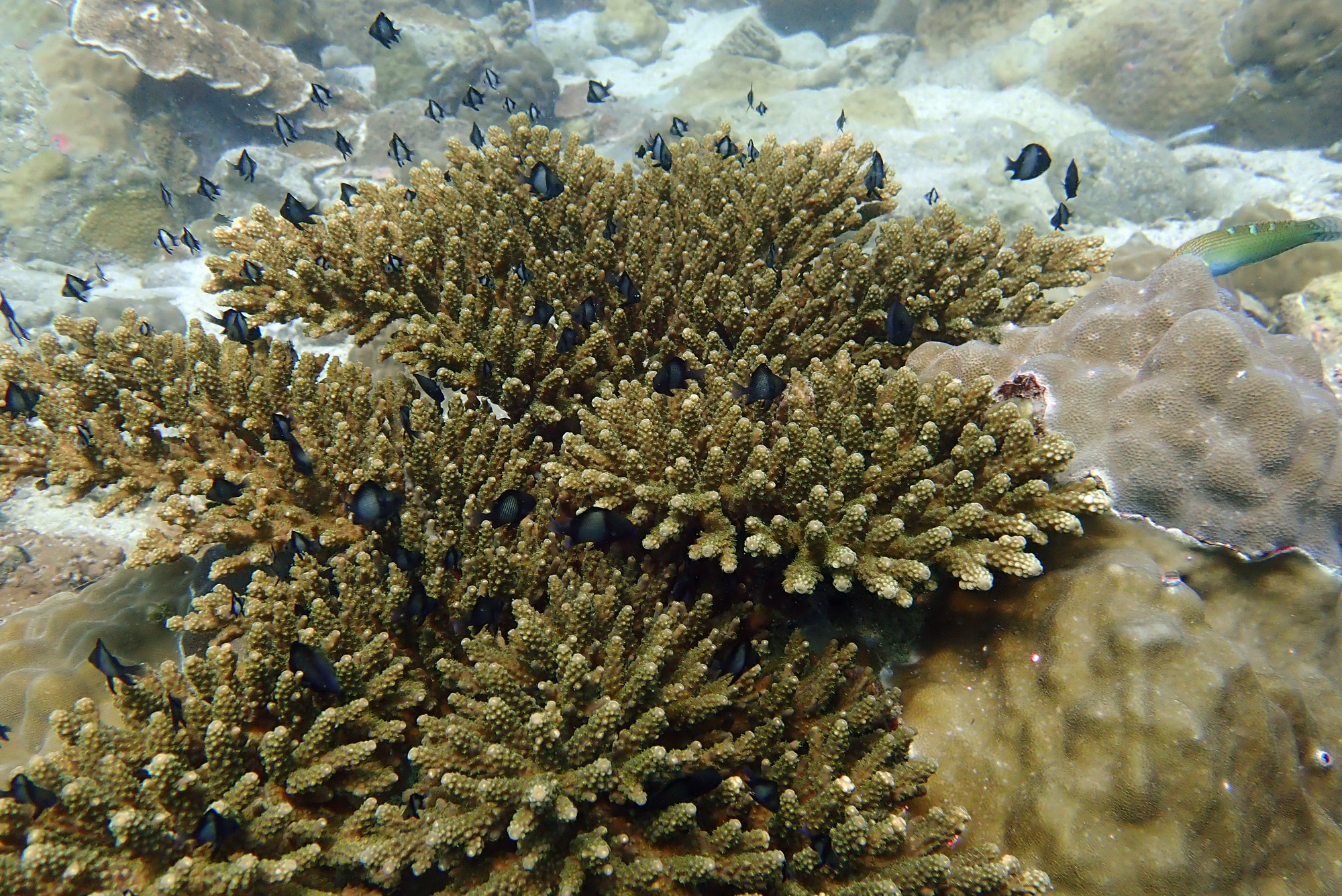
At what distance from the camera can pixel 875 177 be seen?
15.7ft

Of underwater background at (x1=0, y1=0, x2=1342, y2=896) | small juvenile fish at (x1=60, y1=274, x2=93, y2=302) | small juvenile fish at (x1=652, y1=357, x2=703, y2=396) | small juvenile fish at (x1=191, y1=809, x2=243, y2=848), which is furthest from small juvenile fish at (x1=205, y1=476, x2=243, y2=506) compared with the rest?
small juvenile fish at (x1=60, y1=274, x2=93, y2=302)

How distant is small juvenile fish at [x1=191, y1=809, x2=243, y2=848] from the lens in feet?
7.00

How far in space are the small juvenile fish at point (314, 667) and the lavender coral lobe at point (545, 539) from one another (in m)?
0.10

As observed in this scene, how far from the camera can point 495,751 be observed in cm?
230

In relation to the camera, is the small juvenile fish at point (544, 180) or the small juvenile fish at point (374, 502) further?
the small juvenile fish at point (544, 180)

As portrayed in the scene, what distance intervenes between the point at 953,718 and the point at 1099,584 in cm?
89

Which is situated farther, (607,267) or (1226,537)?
(607,267)

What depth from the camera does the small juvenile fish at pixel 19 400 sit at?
11.6 feet

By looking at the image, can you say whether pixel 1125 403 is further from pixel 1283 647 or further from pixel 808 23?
pixel 808 23

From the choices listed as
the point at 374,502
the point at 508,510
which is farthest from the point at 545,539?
the point at 374,502

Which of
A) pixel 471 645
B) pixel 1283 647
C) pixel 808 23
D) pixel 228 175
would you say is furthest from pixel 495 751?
pixel 808 23

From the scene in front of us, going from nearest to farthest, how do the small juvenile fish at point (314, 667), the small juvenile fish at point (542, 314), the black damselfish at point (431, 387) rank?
the small juvenile fish at point (314, 667)
the black damselfish at point (431, 387)
the small juvenile fish at point (542, 314)

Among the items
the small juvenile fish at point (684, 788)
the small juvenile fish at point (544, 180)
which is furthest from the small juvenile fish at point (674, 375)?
the small juvenile fish at point (684, 788)

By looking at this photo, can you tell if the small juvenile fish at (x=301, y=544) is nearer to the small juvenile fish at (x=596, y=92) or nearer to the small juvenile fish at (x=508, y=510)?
the small juvenile fish at (x=508, y=510)
